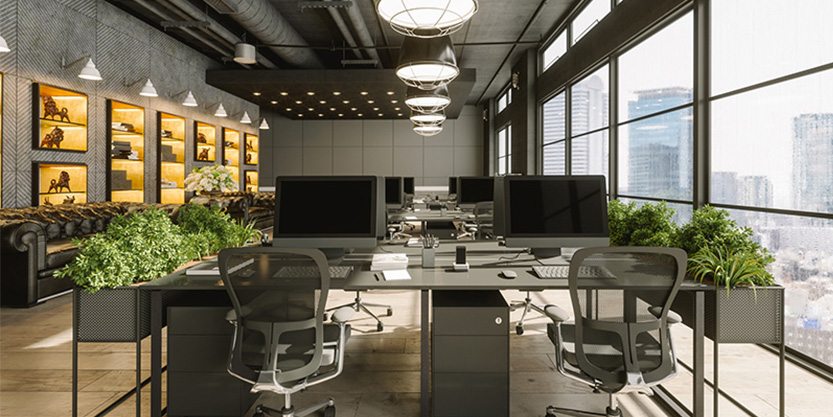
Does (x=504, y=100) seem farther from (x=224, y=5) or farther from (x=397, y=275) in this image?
(x=397, y=275)

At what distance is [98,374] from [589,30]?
7.23 meters

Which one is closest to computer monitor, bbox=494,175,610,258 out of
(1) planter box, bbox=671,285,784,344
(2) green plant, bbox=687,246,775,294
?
(2) green plant, bbox=687,246,775,294

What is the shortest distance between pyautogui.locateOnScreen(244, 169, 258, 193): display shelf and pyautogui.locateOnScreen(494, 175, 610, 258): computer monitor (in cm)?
1071

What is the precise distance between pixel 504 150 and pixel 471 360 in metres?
12.0

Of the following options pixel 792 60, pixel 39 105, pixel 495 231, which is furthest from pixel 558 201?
pixel 39 105

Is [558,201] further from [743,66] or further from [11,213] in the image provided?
[11,213]

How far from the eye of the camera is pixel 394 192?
284 inches

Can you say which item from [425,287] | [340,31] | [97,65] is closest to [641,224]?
[425,287]

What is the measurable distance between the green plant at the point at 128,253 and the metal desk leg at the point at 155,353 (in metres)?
0.15

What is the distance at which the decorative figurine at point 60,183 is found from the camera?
20.7 ft

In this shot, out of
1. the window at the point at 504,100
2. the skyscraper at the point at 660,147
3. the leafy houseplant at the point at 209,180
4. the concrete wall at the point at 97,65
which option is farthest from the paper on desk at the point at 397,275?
the window at the point at 504,100

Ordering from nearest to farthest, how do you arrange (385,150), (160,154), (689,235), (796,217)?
(689,235), (796,217), (160,154), (385,150)

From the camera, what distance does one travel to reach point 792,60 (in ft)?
11.2

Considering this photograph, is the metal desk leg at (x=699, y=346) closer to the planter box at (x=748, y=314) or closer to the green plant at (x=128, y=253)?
the planter box at (x=748, y=314)
